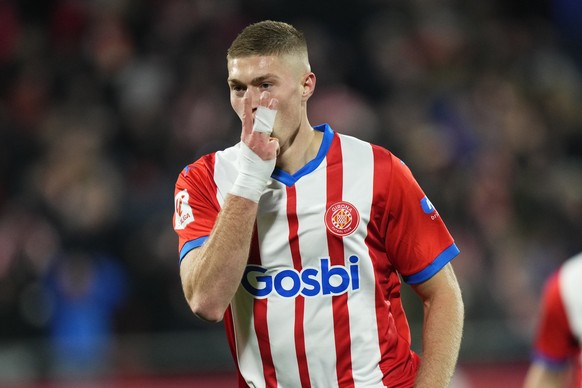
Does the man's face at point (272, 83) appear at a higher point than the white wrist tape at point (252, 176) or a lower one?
higher

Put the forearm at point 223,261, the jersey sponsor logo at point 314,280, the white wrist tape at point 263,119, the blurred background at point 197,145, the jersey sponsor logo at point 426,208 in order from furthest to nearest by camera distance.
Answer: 1. the blurred background at point 197,145
2. the jersey sponsor logo at point 426,208
3. the jersey sponsor logo at point 314,280
4. the white wrist tape at point 263,119
5. the forearm at point 223,261

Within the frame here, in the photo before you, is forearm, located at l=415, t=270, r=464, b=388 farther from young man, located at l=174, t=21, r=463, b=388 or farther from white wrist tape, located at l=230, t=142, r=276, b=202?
white wrist tape, located at l=230, t=142, r=276, b=202

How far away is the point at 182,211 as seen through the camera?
3.79 m

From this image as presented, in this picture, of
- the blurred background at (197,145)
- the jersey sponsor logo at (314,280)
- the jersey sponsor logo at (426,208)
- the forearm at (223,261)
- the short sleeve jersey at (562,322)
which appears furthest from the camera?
the blurred background at (197,145)

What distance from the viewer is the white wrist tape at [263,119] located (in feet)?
11.7

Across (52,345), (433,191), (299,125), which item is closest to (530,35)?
(433,191)

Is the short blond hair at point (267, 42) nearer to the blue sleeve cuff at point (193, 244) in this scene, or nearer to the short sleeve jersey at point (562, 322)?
the blue sleeve cuff at point (193, 244)

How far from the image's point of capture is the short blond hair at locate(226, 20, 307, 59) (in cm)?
366

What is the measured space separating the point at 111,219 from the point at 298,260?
17.7 ft

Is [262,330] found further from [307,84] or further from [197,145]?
[197,145]

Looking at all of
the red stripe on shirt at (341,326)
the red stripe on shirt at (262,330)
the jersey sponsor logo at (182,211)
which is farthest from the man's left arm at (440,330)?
the jersey sponsor logo at (182,211)

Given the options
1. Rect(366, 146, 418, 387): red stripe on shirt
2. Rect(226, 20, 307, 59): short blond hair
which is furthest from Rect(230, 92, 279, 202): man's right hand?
Rect(366, 146, 418, 387): red stripe on shirt

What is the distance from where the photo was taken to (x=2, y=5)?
11305 mm

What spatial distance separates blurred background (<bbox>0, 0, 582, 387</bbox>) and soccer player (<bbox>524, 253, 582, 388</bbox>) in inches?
186
